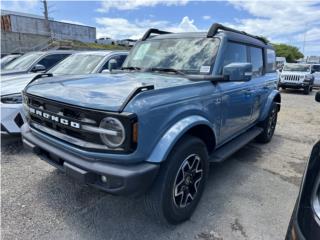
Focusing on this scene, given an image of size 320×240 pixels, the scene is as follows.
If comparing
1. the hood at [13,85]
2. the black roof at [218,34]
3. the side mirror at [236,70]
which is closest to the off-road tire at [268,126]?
the black roof at [218,34]

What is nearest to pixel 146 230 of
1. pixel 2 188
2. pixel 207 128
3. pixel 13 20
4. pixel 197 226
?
pixel 197 226

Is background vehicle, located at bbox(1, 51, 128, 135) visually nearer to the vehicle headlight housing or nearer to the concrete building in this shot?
the vehicle headlight housing

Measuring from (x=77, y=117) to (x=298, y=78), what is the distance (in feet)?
49.3

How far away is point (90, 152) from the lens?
85.7 inches

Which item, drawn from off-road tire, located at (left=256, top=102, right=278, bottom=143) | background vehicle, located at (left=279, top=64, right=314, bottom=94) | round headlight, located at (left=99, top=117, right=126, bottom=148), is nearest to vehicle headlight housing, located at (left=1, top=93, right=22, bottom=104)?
round headlight, located at (left=99, top=117, right=126, bottom=148)

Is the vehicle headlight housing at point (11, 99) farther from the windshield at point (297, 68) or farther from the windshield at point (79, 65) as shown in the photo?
the windshield at point (297, 68)

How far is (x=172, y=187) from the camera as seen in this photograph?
240 centimetres

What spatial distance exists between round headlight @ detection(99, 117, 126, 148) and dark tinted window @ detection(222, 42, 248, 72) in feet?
5.78

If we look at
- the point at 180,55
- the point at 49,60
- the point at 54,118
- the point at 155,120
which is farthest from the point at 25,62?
the point at 155,120

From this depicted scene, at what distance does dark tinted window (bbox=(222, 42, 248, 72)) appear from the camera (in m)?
3.32

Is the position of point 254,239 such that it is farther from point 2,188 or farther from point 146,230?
point 2,188

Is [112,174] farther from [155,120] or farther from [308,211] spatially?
[308,211]

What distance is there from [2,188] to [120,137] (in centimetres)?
214

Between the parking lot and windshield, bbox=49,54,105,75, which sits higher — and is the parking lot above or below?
below
